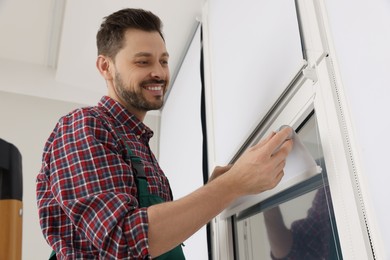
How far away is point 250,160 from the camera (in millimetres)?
882

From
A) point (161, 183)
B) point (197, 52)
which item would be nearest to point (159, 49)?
point (161, 183)

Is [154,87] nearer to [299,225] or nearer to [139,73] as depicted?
[139,73]

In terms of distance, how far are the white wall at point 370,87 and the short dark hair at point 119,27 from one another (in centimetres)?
67

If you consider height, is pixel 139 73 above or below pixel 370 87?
above

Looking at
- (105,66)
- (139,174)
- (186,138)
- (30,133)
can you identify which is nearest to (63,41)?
(30,133)

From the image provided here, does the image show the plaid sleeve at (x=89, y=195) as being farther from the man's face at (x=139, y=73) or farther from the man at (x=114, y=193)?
the man's face at (x=139, y=73)

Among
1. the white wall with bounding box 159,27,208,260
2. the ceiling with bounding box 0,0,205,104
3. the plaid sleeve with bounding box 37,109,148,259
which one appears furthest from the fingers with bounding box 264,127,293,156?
the ceiling with bounding box 0,0,205,104

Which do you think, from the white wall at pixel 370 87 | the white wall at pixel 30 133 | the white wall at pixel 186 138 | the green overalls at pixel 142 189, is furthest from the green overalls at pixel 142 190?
the white wall at pixel 30 133

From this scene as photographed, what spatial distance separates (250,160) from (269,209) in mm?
400

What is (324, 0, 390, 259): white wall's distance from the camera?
0.65 m

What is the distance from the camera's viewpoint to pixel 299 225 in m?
1.08

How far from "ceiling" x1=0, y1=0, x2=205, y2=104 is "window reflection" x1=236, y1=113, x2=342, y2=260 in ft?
4.28

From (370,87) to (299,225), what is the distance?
0.51 meters

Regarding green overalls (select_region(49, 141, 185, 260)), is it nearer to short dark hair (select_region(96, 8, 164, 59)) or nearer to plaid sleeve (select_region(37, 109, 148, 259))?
plaid sleeve (select_region(37, 109, 148, 259))
